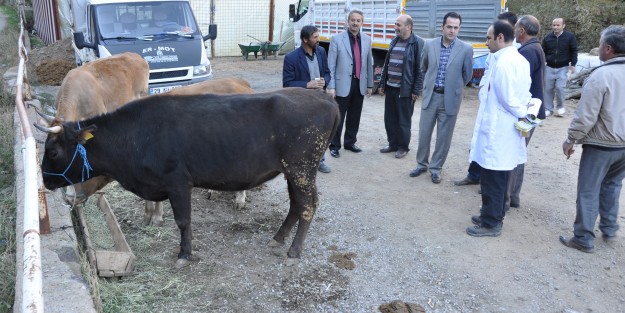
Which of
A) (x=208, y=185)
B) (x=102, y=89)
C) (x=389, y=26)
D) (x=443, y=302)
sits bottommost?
(x=443, y=302)

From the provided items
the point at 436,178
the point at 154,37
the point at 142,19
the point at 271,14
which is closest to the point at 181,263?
the point at 436,178

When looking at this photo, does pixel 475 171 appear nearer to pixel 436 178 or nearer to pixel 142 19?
pixel 436 178

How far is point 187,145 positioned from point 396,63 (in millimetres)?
4151

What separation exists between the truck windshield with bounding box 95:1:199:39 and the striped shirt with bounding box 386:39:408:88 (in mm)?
4111

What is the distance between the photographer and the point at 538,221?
5695mm

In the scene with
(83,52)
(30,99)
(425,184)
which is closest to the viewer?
(425,184)

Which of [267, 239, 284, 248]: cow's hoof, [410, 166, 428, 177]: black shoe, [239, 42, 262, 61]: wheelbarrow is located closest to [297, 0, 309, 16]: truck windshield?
[239, 42, 262, 61]: wheelbarrow

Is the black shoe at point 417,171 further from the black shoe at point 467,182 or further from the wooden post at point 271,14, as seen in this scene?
the wooden post at point 271,14

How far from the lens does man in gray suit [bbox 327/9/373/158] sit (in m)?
7.36

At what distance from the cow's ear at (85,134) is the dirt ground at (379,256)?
1.15 m

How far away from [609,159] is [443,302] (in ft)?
7.12

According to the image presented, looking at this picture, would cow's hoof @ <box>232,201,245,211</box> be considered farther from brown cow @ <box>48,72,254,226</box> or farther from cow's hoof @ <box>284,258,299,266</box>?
cow's hoof @ <box>284,258,299,266</box>

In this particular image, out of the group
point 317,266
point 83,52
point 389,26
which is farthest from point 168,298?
point 389,26

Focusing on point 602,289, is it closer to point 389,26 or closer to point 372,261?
point 372,261
